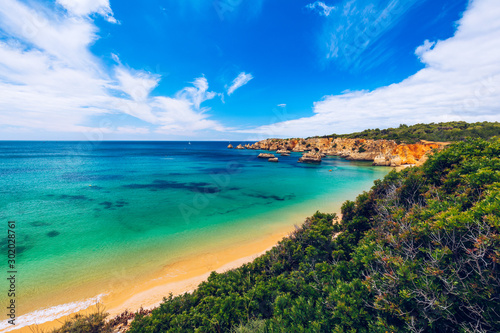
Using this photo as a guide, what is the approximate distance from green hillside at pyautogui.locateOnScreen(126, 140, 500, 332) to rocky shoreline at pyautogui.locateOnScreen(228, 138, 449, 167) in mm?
29801

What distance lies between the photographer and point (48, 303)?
712 centimetres

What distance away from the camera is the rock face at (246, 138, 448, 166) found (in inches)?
1892

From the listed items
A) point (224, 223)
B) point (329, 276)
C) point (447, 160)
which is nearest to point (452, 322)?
point (329, 276)

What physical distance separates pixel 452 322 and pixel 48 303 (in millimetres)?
12426

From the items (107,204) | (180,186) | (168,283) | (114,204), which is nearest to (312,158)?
(180,186)

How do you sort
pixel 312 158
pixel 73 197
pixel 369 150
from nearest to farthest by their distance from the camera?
pixel 73 197, pixel 312 158, pixel 369 150

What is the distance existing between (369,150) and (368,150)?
309mm

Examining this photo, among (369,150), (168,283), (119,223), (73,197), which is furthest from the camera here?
(369,150)

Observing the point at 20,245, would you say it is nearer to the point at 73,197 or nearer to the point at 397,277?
the point at 73,197

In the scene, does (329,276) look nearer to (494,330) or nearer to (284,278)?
(284,278)

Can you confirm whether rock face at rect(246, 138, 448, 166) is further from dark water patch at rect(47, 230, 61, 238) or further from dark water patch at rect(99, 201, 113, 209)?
dark water patch at rect(47, 230, 61, 238)

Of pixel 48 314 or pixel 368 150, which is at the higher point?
pixel 368 150

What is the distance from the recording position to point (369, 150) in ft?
202

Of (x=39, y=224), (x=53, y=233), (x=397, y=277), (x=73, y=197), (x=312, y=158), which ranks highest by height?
(x=397, y=277)
